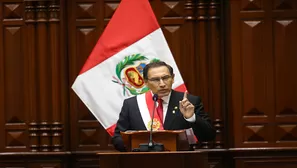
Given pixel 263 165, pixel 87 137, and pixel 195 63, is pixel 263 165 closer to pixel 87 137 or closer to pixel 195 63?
pixel 195 63

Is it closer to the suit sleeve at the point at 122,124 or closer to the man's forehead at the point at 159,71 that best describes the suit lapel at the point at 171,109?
the man's forehead at the point at 159,71

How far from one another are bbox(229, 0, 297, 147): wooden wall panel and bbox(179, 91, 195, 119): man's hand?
1819 mm

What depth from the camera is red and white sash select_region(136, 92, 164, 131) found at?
5828mm

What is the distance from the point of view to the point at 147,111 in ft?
19.6

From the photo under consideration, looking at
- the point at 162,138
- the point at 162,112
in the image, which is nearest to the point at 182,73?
the point at 162,112

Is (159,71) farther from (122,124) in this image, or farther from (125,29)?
(125,29)

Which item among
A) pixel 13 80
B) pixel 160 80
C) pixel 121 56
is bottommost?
pixel 160 80

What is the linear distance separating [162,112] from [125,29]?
143 cm

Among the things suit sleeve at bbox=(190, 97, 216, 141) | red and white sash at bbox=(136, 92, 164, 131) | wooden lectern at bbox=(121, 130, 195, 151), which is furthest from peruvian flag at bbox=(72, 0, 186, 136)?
wooden lectern at bbox=(121, 130, 195, 151)

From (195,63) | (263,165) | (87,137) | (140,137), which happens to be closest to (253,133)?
(263,165)

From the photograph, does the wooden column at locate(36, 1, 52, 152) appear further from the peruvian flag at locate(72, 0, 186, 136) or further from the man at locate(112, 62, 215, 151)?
the man at locate(112, 62, 215, 151)

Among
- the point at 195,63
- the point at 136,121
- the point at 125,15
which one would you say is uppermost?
the point at 125,15

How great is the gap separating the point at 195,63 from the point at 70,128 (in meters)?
1.47

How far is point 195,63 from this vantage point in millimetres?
7387
